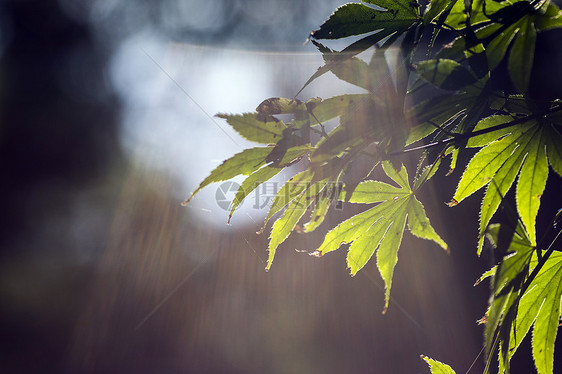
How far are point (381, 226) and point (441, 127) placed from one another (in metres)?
0.23

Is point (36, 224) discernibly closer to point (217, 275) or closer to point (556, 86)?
point (217, 275)

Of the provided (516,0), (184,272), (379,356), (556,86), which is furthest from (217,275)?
(516,0)

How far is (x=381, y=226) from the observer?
630mm

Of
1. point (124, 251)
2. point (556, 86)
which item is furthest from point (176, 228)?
point (556, 86)

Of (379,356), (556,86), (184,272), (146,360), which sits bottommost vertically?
(146,360)

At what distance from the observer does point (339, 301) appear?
388 centimetres

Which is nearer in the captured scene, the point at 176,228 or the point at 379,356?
the point at 379,356

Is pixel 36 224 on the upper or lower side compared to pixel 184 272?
upper

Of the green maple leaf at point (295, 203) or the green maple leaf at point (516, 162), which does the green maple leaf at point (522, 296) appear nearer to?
the green maple leaf at point (516, 162)

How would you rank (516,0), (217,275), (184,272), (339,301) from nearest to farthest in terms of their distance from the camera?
1. (516,0)
2. (339,301)
3. (217,275)
4. (184,272)

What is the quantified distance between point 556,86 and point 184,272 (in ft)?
→ 18.1

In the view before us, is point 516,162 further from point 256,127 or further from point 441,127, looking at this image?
point 256,127

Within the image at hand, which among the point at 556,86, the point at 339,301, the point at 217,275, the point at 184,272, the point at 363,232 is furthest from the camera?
the point at 184,272

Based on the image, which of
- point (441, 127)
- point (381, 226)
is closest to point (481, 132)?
point (441, 127)
